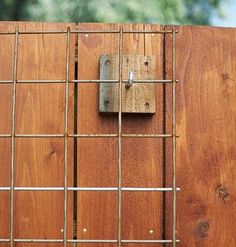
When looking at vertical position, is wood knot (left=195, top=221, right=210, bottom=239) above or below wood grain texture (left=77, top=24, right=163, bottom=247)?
below

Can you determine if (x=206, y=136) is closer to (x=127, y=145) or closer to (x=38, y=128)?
(x=127, y=145)

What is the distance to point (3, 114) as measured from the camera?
7.48ft

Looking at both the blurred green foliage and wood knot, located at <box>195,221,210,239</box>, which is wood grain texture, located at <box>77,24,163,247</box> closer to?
wood knot, located at <box>195,221,210,239</box>

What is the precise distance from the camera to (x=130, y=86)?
2.26m

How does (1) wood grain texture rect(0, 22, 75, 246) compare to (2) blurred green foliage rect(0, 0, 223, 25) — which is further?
(2) blurred green foliage rect(0, 0, 223, 25)

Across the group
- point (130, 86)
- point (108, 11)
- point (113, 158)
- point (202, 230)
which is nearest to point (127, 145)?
point (113, 158)

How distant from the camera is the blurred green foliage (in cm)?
277

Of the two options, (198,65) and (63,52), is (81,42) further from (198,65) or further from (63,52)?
(198,65)

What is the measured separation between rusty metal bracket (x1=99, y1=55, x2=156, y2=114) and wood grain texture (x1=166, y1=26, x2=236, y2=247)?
0.09m

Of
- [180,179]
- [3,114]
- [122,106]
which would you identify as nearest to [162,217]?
[180,179]

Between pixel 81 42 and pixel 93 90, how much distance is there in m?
0.15

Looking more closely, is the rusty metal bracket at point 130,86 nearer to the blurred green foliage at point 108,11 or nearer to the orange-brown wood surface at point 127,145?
the orange-brown wood surface at point 127,145

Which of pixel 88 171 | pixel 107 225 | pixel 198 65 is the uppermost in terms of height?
pixel 198 65

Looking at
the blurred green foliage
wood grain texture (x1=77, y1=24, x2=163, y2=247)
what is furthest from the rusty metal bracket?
the blurred green foliage
